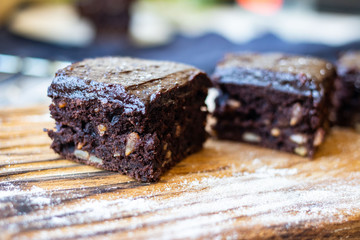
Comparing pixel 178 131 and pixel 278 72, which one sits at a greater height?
pixel 278 72

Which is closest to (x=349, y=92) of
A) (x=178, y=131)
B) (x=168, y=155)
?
(x=178, y=131)

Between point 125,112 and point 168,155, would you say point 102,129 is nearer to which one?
point 125,112

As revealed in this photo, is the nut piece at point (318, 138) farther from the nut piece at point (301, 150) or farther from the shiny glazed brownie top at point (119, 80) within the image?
the shiny glazed brownie top at point (119, 80)

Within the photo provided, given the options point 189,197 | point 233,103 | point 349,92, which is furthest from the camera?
point 349,92

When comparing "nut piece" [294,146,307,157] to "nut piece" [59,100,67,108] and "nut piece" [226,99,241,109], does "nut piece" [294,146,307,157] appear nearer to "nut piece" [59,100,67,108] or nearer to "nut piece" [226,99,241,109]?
"nut piece" [226,99,241,109]

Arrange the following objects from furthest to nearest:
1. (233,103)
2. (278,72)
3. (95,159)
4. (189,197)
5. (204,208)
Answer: (233,103)
(278,72)
(95,159)
(189,197)
(204,208)

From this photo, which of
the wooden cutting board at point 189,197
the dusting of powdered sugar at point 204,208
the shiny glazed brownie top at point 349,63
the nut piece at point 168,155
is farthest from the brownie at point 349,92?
the nut piece at point 168,155
